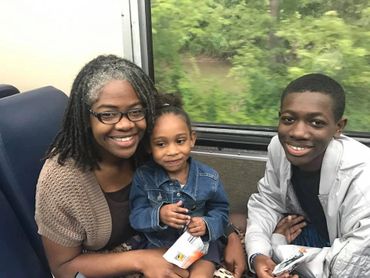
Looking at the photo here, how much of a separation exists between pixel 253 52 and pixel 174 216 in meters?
0.89

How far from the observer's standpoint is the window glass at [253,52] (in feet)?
5.64

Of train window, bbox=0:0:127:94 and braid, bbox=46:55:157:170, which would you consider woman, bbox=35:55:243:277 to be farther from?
train window, bbox=0:0:127:94

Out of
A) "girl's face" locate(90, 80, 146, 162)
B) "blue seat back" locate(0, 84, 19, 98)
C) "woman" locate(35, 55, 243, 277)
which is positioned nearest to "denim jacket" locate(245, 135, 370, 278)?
"woman" locate(35, 55, 243, 277)

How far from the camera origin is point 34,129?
1541mm

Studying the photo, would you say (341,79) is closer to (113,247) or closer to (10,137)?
(113,247)

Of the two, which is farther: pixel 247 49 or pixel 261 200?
pixel 247 49

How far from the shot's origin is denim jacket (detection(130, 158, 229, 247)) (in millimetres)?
1391

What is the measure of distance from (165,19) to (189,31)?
12cm

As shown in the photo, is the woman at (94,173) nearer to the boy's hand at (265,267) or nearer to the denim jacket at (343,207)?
the boy's hand at (265,267)

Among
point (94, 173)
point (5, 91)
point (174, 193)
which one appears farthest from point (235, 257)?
point (5, 91)

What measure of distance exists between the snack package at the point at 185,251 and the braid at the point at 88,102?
0.37m

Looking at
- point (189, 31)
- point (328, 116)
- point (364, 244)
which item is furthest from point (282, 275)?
point (189, 31)

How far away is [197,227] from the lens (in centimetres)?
136

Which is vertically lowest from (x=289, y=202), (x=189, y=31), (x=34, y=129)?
(x=289, y=202)
